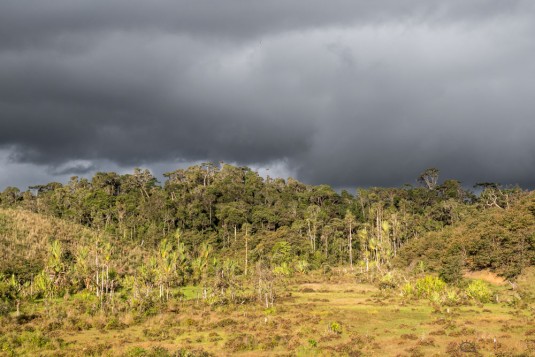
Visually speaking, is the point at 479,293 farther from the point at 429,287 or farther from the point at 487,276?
the point at 487,276

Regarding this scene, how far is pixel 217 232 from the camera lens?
436 ft

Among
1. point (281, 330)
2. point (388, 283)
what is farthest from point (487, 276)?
point (281, 330)

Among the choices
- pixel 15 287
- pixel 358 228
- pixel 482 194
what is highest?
pixel 482 194

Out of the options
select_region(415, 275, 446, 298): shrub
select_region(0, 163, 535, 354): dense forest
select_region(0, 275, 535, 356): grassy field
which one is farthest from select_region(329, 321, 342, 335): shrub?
select_region(415, 275, 446, 298): shrub

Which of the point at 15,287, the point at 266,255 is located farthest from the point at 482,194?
the point at 15,287

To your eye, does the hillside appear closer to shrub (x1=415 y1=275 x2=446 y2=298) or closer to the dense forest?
the dense forest

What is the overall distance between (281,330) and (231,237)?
3532 inches

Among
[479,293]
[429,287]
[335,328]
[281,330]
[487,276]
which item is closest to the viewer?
[335,328]

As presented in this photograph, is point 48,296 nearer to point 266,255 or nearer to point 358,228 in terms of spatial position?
point 266,255

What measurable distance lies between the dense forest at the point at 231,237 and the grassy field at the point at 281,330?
4305 mm

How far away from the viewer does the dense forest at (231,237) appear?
66625 mm

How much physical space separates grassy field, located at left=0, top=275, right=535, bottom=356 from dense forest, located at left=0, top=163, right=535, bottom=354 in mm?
4305

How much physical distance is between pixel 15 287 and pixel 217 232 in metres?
73.0

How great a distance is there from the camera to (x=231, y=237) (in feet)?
422
